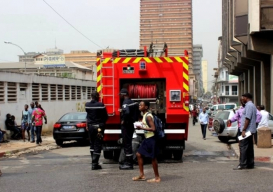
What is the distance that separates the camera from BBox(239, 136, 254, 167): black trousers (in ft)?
31.1

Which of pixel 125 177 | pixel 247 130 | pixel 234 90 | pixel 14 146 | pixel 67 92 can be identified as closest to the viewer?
pixel 125 177

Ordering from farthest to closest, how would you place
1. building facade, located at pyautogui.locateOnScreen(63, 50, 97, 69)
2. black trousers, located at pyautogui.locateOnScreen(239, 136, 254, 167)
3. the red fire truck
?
building facade, located at pyautogui.locateOnScreen(63, 50, 97, 69)
the red fire truck
black trousers, located at pyautogui.locateOnScreen(239, 136, 254, 167)

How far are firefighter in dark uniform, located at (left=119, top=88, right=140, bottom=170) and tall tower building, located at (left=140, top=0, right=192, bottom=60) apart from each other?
10541cm

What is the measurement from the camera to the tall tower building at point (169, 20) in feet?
387

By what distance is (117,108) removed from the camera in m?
10.4

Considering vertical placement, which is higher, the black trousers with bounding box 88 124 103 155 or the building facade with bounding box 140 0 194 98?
the building facade with bounding box 140 0 194 98

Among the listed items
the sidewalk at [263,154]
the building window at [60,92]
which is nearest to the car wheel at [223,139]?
the sidewalk at [263,154]

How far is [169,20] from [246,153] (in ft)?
386

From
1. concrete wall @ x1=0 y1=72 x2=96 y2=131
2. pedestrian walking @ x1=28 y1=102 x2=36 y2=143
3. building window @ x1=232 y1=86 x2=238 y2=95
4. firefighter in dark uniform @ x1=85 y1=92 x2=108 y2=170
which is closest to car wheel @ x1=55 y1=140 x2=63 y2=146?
pedestrian walking @ x1=28 y1=102 x2=36 y2=143

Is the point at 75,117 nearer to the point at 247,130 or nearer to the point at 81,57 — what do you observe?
the point at 247,130

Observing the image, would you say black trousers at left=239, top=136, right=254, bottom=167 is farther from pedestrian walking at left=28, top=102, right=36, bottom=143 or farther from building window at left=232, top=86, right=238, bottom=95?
building window at left=232, top=86, right=238, bottom=95

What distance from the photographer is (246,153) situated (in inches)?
374

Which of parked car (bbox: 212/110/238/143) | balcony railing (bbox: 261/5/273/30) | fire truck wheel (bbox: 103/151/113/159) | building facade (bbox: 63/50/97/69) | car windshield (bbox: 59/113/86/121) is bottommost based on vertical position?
fire truck wheel (bbox: 103/151/113/159)

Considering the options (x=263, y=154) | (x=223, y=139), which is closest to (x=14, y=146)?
(x=223, y=139)
